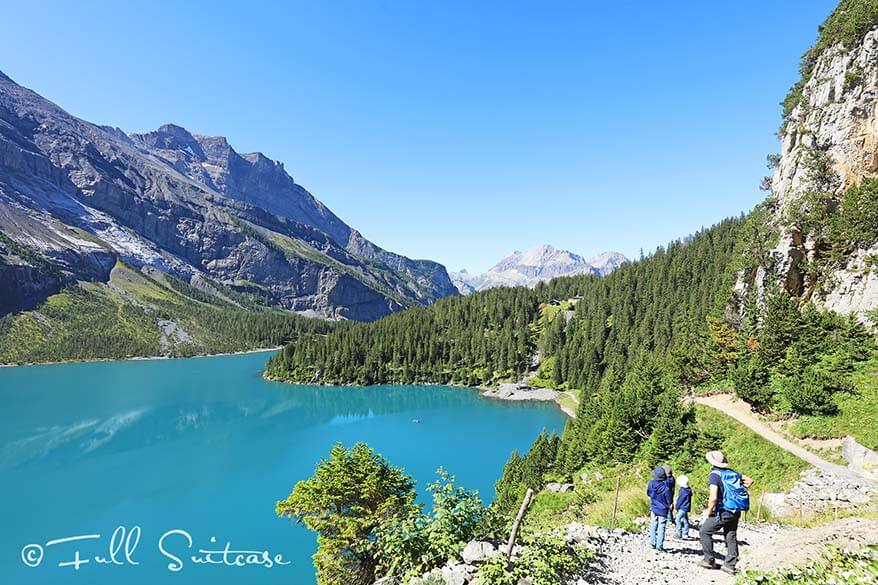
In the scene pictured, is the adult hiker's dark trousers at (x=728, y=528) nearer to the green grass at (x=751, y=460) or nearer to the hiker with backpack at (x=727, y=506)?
the hiker with backpack at (x=727, y=506)

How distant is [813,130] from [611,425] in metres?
38.3

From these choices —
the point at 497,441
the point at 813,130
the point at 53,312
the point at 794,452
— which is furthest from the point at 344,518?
the point at 53,312

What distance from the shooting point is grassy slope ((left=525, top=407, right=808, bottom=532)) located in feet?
59.8

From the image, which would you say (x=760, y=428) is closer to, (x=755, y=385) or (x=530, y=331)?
(x=755, y=385)

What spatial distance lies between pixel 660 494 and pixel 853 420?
18.5 meters

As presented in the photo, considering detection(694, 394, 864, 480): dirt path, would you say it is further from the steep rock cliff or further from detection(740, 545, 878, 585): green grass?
detection(740, 545, 878, 585): green grass

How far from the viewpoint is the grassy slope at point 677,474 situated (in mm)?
18234

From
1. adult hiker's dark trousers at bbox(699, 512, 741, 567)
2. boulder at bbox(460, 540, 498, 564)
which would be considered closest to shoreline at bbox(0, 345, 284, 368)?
boulder at bbox(460, 540, 498, 564)

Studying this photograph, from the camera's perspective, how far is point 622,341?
3804 inches

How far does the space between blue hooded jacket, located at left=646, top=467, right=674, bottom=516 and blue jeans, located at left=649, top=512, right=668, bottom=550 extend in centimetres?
19

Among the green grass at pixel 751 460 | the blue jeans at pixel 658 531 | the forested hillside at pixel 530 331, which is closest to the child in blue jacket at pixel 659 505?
the blue jeans at pixel 658 531

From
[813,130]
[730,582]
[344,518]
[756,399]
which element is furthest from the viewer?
[813,130]

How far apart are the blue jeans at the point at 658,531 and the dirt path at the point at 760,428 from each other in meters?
13.4

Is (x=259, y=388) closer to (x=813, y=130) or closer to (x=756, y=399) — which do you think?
(x=756, y=399)
